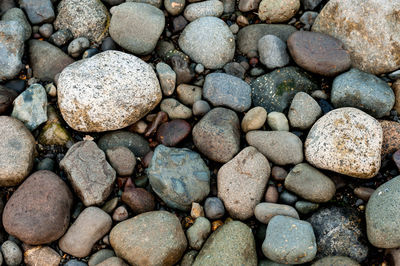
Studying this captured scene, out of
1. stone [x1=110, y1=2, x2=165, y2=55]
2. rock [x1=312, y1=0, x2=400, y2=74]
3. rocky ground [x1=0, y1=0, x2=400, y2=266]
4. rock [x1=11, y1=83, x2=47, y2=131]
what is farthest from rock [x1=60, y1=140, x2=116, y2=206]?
rock [x1=312, y1=0, x2=400, y2=74]

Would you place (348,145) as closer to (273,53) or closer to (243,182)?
(243,182)


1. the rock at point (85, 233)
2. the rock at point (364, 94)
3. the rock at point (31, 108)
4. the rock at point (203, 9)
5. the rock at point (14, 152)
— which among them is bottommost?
the rock at point (85, 233)

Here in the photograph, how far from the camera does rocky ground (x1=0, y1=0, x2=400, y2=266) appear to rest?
334 cm

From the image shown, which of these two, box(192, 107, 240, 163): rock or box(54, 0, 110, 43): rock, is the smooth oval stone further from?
box(54, 0, 110, 43): rock

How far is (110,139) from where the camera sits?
392cm

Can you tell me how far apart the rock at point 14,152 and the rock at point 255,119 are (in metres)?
2.11

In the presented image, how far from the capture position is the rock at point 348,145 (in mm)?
3490

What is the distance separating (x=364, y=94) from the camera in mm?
3812

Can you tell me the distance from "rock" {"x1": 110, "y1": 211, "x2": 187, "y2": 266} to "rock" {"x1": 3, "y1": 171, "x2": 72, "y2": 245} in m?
0.49

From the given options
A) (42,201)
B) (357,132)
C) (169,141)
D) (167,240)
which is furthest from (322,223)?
(42,201)

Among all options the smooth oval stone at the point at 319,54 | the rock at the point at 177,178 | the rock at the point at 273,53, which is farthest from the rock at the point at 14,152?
the smooth oval stone at the point at 319,54

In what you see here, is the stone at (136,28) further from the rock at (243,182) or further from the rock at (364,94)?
the rock at (364,94)

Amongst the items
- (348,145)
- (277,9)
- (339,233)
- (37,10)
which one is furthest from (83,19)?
(339,233)

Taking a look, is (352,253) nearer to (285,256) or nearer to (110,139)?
(285,256)
